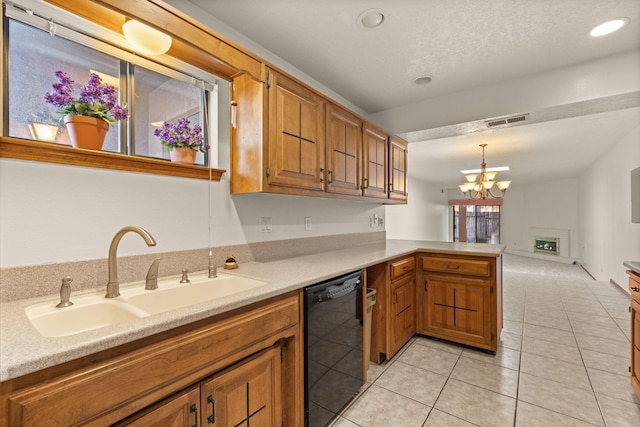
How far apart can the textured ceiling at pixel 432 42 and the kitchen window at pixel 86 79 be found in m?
0.48

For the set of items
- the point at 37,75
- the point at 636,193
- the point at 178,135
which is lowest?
the point at 636,193

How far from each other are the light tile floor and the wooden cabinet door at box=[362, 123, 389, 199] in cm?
153

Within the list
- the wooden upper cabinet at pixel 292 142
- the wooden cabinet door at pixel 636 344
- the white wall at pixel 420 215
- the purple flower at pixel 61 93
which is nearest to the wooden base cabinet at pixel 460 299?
the wooden cabinet door at pixel 636 344

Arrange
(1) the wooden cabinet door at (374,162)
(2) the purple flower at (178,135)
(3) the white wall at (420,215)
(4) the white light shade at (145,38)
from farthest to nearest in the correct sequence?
(3) the white wall at (420,215), (1) the wooden cabinet door at (374,162), (2) the purple flower at (178,135), (4) the white light shade at (145,38)

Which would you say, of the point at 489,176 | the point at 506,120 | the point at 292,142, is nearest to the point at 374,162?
the point at 292,142

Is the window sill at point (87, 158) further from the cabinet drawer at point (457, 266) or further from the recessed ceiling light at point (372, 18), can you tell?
the cabinet drawer at point (457, 266)

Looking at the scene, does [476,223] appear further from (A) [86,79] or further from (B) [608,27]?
(A) [86,79]

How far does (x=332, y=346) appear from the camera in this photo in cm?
167

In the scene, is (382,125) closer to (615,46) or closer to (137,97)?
(615,46)

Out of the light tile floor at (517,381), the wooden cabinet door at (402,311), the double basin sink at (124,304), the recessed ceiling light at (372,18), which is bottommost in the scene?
the light tile floor at (517,381)

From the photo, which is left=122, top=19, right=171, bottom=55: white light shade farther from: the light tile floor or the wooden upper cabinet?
→ the light tile floor

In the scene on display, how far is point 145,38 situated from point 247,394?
5.58 feet

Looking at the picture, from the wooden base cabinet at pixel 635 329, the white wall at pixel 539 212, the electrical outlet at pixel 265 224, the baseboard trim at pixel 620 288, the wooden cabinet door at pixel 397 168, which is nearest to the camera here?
the wooden base cabinet at pixel 635 329

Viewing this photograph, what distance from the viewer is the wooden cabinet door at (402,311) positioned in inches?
95.2
